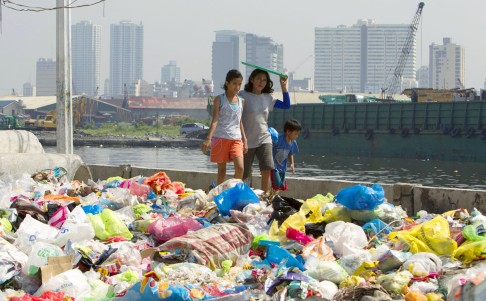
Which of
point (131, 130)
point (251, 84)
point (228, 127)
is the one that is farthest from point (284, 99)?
point (131, 130)

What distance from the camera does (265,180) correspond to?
8188 millimetres

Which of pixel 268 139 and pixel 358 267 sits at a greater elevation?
pixel 268 139

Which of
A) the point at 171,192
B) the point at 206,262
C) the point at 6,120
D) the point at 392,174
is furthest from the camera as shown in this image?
the point at 6,120

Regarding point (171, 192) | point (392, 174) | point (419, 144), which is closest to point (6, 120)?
point (419, 144)

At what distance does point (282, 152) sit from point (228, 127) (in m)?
0.95

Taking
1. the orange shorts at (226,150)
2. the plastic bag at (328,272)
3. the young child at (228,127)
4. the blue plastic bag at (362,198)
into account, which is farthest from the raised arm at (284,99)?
the plastic bag at (328,272)

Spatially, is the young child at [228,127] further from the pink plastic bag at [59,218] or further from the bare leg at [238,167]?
the pink plastic bag at [59,218]

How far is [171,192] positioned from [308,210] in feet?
6.32

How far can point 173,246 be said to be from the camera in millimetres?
5422

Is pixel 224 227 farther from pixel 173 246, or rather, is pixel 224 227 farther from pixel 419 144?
pixel 419 144

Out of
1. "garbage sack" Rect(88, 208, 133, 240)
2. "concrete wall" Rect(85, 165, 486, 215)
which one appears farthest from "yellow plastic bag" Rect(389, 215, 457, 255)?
"garbage sack" Rect(88, 208, 133, 240)

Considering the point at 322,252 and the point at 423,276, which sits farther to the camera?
the point at 322,252

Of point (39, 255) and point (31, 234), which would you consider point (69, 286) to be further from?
point (31, 234)

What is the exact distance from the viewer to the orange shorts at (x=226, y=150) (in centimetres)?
775
